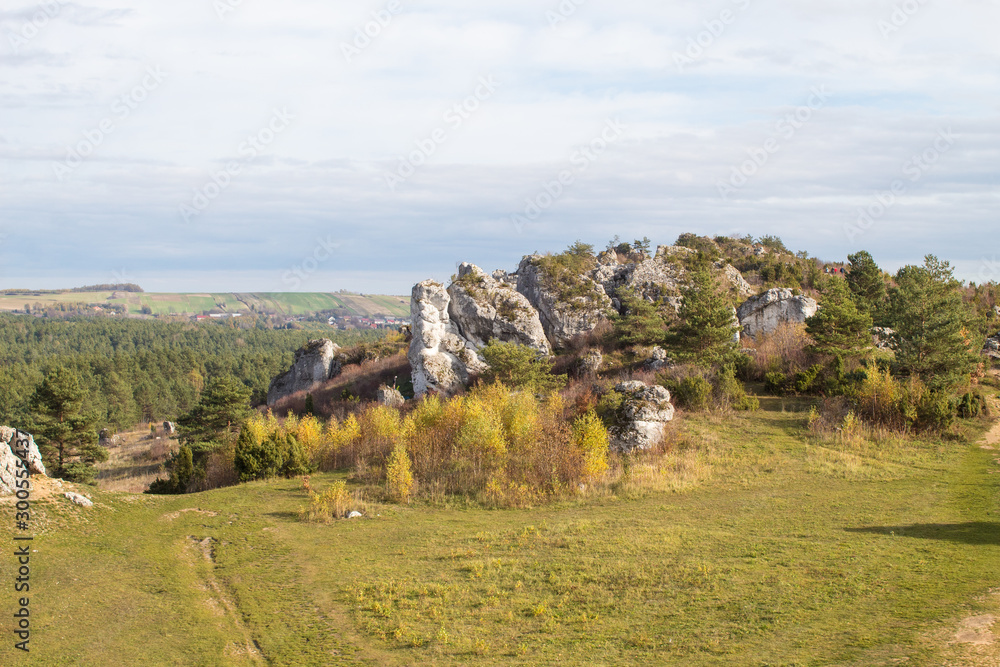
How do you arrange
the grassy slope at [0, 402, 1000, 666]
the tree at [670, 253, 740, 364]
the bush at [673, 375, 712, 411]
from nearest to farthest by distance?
the grassy slope at [0, 402, 1000, 666], the bush at [673, 375, 712, 411], the tree at [670, 253, 740, 364]

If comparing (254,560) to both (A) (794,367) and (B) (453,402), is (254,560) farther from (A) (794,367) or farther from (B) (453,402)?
(A) (794,367)

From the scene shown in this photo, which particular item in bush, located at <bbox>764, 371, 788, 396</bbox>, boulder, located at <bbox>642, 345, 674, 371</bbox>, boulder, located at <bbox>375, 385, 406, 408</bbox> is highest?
boulder, located at <bbox>642, 345, 674, 371</bbox>

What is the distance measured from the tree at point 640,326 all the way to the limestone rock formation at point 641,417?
32.1ft

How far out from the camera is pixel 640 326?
36.7 m

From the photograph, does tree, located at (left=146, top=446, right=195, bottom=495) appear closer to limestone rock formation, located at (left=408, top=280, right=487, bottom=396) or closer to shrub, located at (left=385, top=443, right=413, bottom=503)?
shrub, located at (left=385, top=443, right=413, bottom=503)

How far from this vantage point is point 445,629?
40.2 ft

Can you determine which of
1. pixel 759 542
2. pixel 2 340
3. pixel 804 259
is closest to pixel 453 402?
pixel 759 542

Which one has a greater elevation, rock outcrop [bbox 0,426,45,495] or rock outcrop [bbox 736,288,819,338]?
rock outcrop [bbox 736,288,819,338]

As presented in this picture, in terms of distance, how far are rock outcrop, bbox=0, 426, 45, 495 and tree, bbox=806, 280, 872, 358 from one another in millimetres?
30914

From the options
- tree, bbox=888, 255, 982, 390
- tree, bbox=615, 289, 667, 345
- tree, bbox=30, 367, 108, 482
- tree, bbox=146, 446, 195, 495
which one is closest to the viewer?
tree, bbox=146, 446, 195, 495

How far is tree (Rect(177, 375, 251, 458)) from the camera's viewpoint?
41406 millimetres

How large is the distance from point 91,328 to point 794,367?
686 ft

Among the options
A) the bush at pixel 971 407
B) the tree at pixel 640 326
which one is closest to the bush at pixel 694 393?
the tree at pixel 640 326

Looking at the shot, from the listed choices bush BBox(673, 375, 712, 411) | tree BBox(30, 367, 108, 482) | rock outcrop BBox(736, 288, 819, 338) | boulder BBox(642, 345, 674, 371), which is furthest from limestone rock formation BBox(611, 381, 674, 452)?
tree BBox(30, 367, 108, 482)
